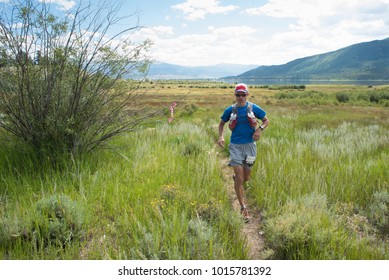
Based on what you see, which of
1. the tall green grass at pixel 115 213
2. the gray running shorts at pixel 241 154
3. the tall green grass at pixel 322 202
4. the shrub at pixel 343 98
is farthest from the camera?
the shrub at pixel 343 98

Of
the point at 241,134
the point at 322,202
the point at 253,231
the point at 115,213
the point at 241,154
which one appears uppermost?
the point at 241,134

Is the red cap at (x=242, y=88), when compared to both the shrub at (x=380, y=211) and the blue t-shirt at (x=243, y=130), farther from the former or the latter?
the shrub at (x=380, y=211)

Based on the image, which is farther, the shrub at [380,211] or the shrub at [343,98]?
the shrub at [343,98]

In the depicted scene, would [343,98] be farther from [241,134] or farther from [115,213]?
[115,213]

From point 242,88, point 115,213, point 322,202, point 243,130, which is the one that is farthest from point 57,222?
point 322,202

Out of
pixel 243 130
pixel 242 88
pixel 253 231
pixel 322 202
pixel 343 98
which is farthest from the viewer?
pixel 343 98

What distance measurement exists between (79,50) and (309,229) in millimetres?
5331

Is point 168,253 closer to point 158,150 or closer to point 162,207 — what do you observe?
point 162,207

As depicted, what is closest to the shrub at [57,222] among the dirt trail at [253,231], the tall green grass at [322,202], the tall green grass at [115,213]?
the tall green grass at [115,213]

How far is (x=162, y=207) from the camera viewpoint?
4.08 metres

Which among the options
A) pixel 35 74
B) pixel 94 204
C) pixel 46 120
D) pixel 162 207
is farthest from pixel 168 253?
pixel 35 74

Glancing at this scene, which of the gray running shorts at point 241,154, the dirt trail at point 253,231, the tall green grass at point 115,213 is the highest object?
the gray running shorts at point 241,154

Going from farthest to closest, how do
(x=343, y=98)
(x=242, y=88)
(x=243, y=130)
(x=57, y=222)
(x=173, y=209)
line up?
(x=343, y=98) → (x=243, y=130) → (x=242, y=88) → (x=173, y=209) → (x=57, y=222)

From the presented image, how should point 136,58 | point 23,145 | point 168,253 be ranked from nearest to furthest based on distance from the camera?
point 168,253
point 23,145
point 136,58
